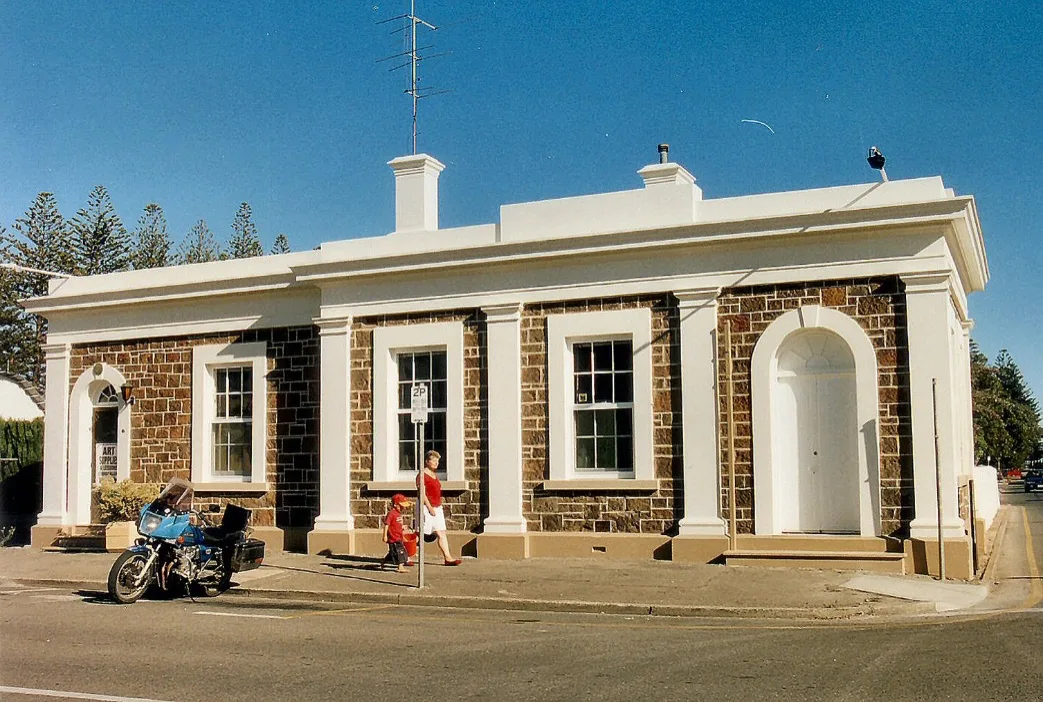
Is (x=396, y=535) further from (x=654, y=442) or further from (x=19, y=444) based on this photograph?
(x=19, y=444)

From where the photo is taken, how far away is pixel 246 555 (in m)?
14.6

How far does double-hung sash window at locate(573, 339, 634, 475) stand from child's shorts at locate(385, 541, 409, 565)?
2863mm

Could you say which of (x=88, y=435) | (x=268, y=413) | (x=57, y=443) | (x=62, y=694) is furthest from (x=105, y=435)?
(x=62, y=694)

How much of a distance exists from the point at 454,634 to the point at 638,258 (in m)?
7.22

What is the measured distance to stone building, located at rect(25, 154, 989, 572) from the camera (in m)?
15.0

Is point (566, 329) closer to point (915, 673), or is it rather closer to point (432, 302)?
point (432, 302)

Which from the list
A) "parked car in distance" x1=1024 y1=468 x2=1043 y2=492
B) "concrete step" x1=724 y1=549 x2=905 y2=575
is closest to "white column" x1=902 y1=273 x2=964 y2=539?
"concrete step" x1=724 y1=549 x2=905 y2=575

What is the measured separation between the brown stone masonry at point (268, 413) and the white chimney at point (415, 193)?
249cm

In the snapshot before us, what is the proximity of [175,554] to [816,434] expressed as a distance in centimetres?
856

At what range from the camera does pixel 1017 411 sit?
83.6 m

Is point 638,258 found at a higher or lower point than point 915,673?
higher

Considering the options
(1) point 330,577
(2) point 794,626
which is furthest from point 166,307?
(2) point 794,626

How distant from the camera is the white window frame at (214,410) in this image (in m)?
19.3

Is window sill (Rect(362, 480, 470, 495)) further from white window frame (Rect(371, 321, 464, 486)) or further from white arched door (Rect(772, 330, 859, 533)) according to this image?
white arched door (Rect(772, 330, 859, 533))
